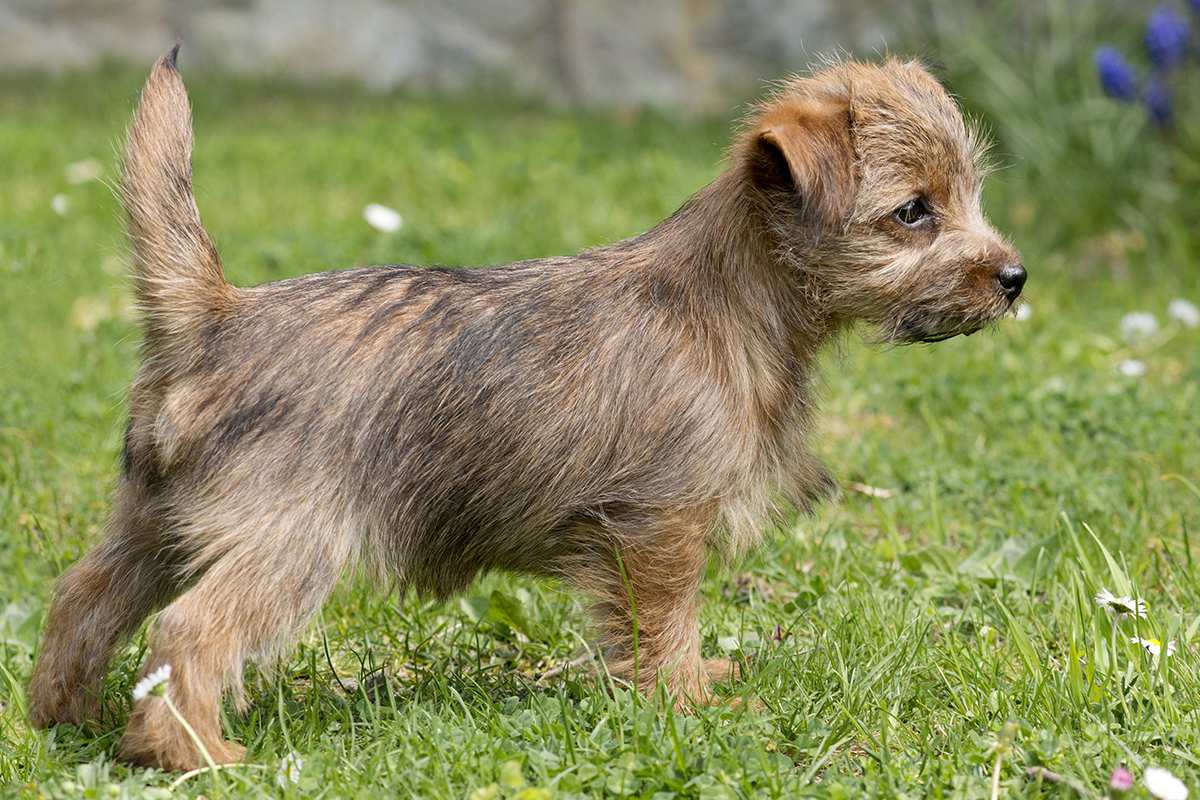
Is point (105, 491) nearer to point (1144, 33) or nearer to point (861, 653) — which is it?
point (861, 653)

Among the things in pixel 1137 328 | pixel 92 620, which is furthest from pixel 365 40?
pixel 92 620

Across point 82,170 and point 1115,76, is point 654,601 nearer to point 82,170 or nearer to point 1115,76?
point 1115,76

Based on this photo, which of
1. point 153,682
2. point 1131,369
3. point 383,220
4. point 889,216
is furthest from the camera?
point 383,220

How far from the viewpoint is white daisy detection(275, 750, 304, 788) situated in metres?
3.05

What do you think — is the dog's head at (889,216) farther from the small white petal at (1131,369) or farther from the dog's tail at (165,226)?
the small white petal at (1131,369)

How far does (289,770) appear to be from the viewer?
3080 mm

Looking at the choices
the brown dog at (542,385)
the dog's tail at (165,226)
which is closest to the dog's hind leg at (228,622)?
the brown dog at (542,385)

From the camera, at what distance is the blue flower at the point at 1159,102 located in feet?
26.0

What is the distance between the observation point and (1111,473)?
4.98 meters

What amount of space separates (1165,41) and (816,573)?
4.89 meters

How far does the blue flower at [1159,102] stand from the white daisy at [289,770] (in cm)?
645

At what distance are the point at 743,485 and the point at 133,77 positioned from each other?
8.99 meters

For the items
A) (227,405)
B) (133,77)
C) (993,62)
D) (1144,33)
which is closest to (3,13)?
(133,77)

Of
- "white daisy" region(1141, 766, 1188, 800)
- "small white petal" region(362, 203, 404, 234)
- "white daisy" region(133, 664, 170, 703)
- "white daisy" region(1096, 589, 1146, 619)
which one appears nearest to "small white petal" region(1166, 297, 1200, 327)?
"white daisy" region(1096, 589, 1146, 619)
